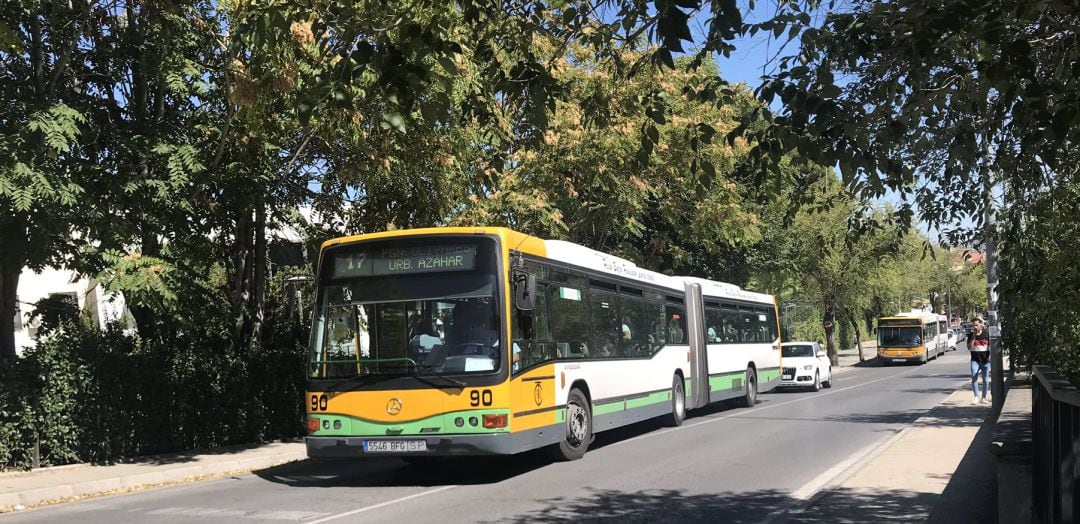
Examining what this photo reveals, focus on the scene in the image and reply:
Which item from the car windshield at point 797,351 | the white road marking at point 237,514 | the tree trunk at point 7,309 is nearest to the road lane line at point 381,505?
the white road marking at point 237,514

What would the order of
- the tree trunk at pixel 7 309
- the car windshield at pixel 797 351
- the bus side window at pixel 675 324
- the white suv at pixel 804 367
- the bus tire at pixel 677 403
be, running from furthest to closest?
the car windshield at pixel 797 351 → the white suv at pixel 804 367 → the bus side window at pixel 675 324 → the bus tire at pixel 677 403 → the tree trunk at pixel 7 309

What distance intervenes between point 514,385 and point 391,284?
1948 mm

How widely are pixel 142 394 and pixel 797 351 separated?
22.2 metres

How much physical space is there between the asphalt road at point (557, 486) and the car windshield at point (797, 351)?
45.4 ft

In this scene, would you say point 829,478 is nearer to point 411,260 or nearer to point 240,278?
point 411,260

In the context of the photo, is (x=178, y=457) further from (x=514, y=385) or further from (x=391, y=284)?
(x=514, y=385)

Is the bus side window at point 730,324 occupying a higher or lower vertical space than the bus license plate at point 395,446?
higher

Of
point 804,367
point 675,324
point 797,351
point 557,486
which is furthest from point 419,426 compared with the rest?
point 797,351

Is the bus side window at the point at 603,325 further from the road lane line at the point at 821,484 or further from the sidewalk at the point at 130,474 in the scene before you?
the sidewalk at the point at 130,474

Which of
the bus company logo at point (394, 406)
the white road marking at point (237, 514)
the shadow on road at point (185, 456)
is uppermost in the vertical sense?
the bus company logo at point (394, 406)

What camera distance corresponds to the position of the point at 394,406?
11.5 m

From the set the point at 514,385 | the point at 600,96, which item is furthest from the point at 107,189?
the point at 600,96

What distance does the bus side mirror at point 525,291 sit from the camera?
11.6 metres

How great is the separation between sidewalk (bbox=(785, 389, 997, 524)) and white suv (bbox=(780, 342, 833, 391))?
614 inches
